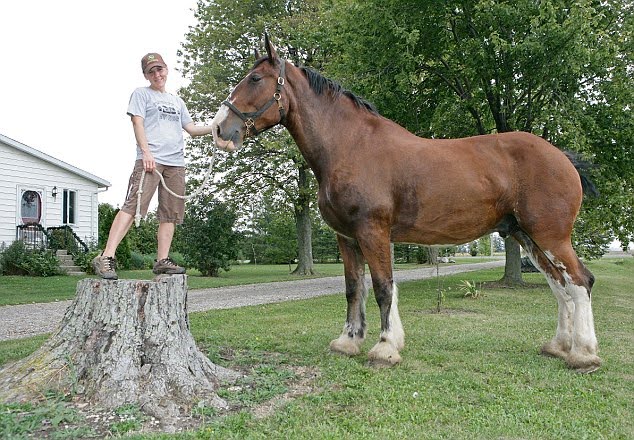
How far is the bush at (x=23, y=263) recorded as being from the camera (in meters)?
18.9

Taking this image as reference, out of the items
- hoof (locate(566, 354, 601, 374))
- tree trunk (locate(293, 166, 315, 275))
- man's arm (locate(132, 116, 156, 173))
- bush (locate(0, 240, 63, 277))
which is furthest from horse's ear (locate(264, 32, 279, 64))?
bush (locate(0, 240, 63, 277))

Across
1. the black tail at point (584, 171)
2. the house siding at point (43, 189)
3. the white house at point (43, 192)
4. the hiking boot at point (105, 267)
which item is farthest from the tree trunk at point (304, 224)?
the hiking boot at point (105, 267)

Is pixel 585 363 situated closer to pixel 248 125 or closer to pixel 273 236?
pixel 248 125

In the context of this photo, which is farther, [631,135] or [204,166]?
[204,166]

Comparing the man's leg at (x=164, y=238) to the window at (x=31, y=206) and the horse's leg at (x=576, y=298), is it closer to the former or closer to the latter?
the horse's leg at (x=576, y=298)

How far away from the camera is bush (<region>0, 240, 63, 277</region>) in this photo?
1892cm

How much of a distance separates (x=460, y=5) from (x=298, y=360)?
34.4ft

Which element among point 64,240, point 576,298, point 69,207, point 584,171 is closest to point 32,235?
point 64,240

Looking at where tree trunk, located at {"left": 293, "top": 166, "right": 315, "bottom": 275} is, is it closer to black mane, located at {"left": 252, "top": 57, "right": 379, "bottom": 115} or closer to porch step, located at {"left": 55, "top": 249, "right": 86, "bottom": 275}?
porch step, located at {"left": 55, "top": 249, "right": 86, "bottom": 275}

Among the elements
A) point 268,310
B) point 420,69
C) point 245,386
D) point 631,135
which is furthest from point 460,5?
point 245,386

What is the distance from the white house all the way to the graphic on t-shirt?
18.1m

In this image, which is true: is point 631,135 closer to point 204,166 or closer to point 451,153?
point 451,153

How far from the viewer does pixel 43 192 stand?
21469 millimetres

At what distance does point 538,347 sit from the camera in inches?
234
